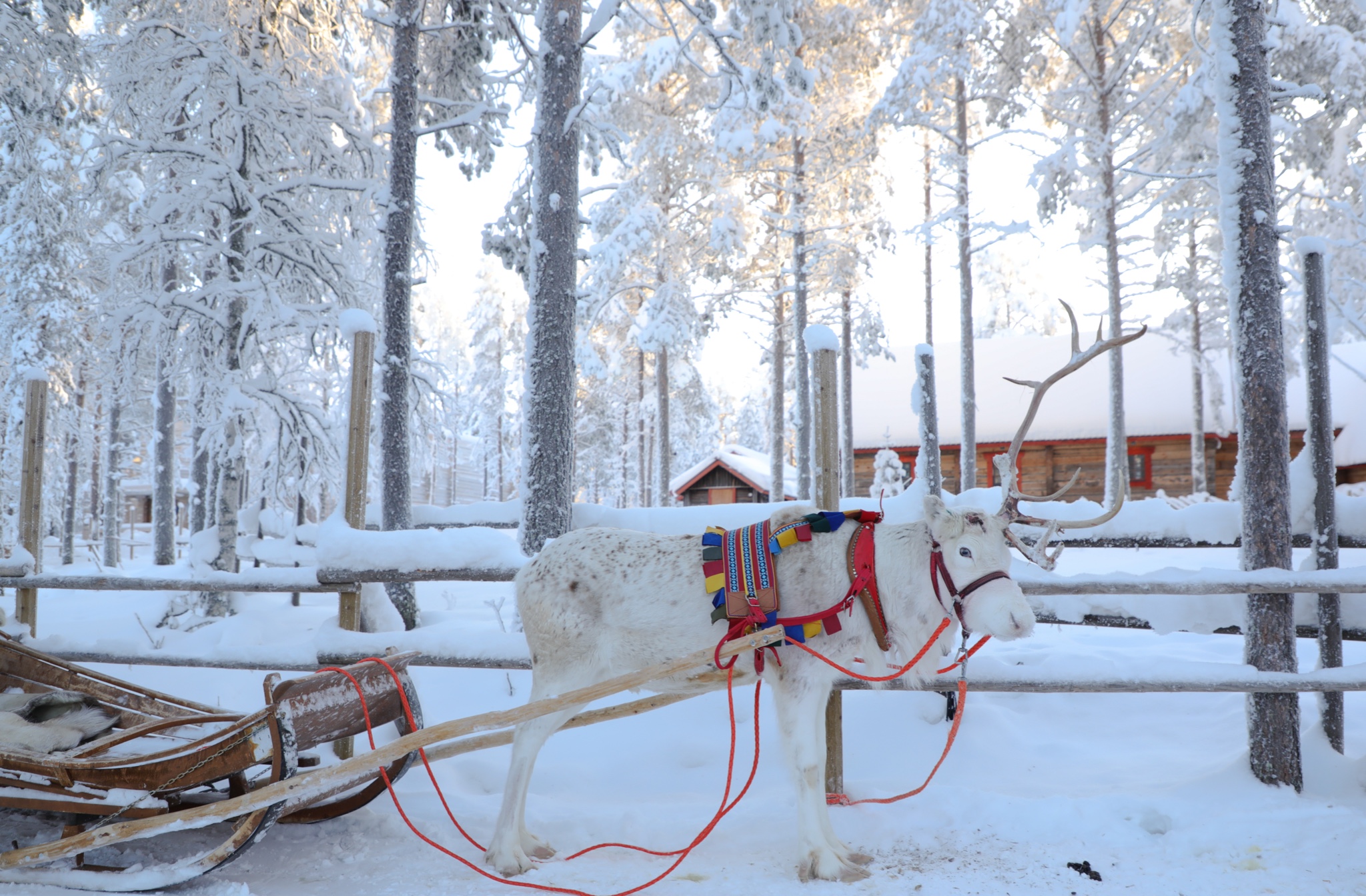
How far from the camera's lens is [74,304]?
15.8 meters

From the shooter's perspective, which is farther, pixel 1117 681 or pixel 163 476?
pixel 163 476

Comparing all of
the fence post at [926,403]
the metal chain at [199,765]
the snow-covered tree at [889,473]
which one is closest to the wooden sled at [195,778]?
the metal chain at [199,765]

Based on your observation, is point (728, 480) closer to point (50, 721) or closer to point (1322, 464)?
point (1322, 464)

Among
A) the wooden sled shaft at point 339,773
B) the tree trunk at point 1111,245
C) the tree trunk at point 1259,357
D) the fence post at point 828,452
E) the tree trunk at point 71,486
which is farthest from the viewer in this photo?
the tree trunk at point 71,486

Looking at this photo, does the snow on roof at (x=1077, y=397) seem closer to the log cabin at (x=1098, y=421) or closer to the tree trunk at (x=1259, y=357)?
the log cabin at (x=1098, y=421)

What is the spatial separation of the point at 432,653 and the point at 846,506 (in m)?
2.95

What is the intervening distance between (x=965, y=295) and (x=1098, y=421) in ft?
22.5

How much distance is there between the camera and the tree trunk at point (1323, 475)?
397cm

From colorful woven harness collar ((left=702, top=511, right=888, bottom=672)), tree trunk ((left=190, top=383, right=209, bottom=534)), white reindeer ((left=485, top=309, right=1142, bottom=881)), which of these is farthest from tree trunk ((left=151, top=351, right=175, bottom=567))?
colorful woven harness collar ((left=702, top=511, right=888, bottom=672))

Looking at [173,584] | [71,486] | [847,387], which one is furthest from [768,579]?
[71,486]

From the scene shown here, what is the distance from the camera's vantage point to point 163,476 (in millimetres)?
12586

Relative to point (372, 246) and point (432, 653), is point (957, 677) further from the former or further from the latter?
point (372, 246)

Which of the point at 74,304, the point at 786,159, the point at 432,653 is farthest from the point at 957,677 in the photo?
the point at 74,304

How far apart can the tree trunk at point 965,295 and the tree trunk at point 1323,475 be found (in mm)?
11631
